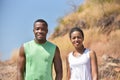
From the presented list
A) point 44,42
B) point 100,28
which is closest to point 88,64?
point 44,42

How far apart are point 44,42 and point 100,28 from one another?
665 inches

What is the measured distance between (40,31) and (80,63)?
2.66ft

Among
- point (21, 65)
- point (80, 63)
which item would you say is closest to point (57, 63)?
point (21, 65)

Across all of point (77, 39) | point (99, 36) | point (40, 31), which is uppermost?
point (40, 31)

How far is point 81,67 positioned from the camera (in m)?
5.01

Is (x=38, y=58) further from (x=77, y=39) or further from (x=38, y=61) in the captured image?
(x=77, y=39)

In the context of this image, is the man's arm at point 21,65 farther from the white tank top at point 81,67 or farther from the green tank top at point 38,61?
the white tank top at point 81,67

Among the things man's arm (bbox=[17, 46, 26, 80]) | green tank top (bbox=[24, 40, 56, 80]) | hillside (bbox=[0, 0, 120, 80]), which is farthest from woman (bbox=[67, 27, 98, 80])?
hillside (bbox=[0, 0, 120, 80])

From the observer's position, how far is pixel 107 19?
2247 cm

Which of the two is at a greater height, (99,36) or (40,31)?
(40,31)

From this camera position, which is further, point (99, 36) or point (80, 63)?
point (99, 36)

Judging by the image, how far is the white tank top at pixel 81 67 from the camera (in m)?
4.99

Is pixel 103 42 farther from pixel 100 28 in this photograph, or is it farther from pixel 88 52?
pixel 88 52

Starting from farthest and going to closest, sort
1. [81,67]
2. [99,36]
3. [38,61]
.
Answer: [99,36] → [81,67] → [38,61]
